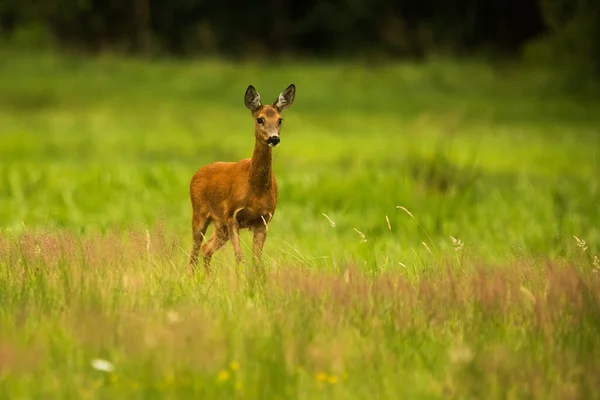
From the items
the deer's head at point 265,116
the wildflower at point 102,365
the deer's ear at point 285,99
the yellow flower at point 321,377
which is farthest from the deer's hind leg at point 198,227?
the yellow flower at point 321,377

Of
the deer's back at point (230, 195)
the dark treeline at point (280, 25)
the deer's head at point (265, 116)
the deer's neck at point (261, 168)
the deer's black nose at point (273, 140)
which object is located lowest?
the dark treeline at point (280, 25)

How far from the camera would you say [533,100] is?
32500mm

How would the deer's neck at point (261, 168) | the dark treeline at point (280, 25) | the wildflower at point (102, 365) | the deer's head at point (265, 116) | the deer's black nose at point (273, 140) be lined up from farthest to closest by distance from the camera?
the dark treeline at point (280, 25) → the deer's neck at point (261, 168) → the deer's head at point (265, 116) → the deer's black nose at point (273, 140) → the wildflower at point (102, 365)

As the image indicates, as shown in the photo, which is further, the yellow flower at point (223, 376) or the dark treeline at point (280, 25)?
the dark treeline at point (280, 25)

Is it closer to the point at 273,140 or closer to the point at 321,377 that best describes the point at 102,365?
the point at 321,377

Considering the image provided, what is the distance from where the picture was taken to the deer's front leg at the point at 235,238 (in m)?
7.40

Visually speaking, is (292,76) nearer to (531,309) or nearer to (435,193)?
(435,193)

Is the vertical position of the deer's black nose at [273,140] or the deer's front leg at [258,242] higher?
the deer's black nose at [273,140]

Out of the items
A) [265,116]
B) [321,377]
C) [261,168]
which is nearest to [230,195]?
[261,168]

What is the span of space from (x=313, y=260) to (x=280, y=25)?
43315 mm

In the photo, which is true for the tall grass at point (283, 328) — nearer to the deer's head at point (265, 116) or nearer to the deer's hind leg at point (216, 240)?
the deer's hind leg at point (216, 240)

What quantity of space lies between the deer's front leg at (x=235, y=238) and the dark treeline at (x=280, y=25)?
38.5 meters

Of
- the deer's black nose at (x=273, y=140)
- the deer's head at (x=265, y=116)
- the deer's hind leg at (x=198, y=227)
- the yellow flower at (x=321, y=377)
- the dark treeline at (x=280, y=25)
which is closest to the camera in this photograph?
the yellow flower at (x=321, y=377)

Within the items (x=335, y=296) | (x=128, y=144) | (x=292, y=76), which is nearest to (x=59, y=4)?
(x=292, y=76)
